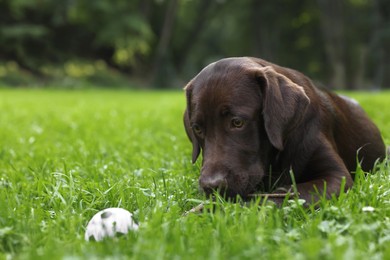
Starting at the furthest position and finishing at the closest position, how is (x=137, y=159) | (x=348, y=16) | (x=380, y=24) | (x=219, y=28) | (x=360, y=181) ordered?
(x=219, y=28) → (x=348, y=16) → (x=380, y=24) → (x=137, y=159) → (x=360, y=181)

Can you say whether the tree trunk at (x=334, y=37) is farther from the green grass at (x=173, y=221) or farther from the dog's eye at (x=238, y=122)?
the dog's eye at (x=238, y=122)

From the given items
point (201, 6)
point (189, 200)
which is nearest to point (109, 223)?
point (189, 200)

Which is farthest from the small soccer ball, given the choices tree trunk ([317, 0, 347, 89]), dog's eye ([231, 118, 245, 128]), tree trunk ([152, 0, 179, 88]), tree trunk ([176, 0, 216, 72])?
tree trunk ([176, 0, 216, 72])

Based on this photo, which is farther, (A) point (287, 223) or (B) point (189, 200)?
(B) point (189, 200)

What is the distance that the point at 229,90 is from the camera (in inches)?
145

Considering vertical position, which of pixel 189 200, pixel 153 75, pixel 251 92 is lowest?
pixel 153 75

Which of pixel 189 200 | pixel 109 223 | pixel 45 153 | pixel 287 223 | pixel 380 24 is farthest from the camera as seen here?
pixel 380 24

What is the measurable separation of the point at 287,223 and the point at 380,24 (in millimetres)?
35567

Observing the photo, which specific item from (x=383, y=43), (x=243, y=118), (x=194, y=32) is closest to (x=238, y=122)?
(x=243, y=118)

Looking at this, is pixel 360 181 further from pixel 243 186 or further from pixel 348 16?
pixel 348 16

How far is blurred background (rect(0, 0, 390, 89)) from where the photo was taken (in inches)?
1367

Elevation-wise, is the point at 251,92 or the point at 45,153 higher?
the point at 251,92

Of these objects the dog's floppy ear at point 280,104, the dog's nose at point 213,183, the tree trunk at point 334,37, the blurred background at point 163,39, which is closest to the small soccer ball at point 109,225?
the dog's nose at point 213,183

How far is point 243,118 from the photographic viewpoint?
360 cm
